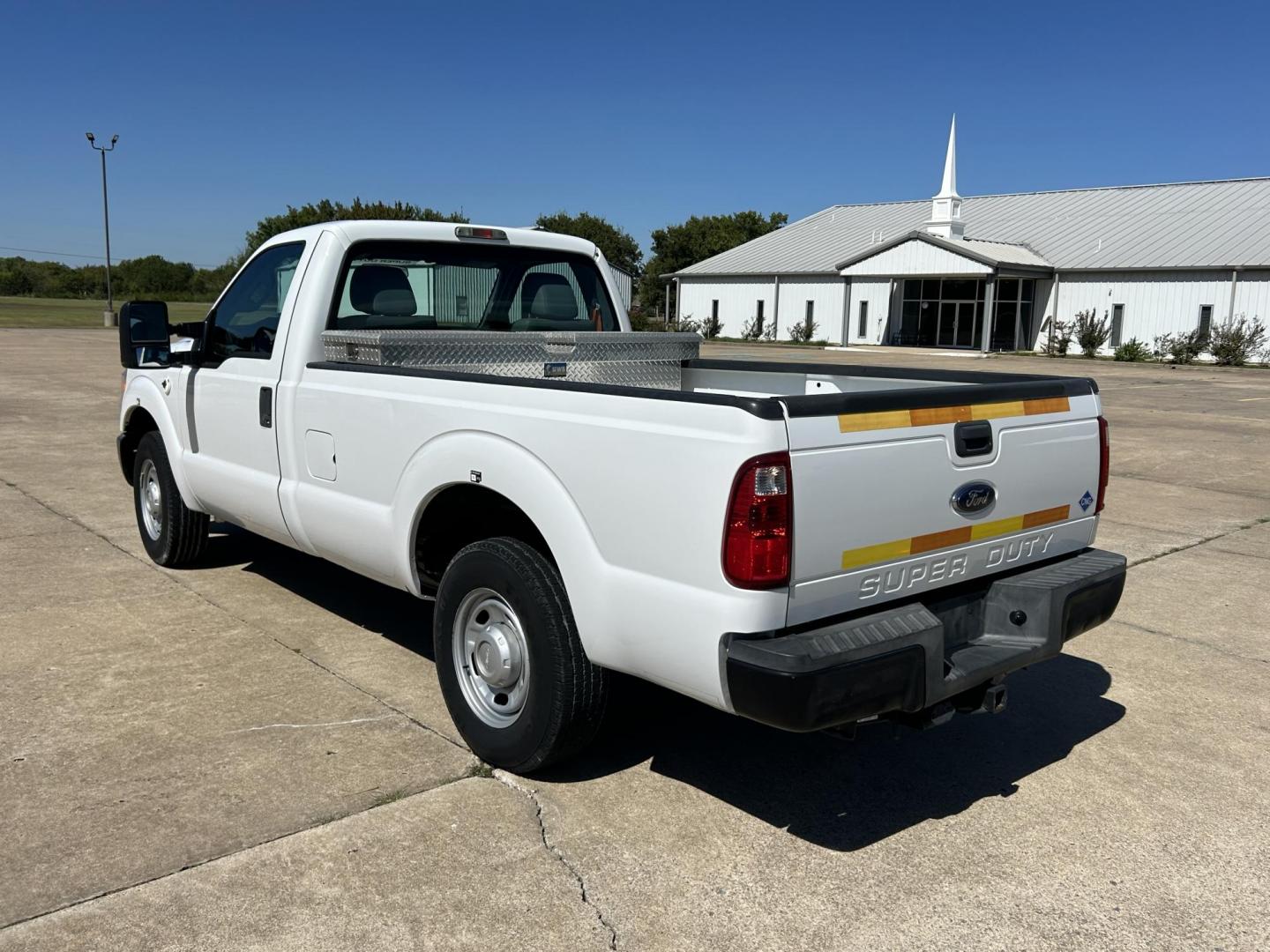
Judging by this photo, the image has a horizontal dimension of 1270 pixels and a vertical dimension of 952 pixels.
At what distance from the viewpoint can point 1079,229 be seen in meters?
44.7

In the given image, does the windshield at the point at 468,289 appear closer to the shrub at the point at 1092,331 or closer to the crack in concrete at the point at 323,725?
the crack in concrete at the point at 323,725

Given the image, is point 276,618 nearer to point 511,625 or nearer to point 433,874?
point 511,625

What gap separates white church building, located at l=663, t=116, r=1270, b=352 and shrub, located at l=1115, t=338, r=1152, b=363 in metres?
0.50

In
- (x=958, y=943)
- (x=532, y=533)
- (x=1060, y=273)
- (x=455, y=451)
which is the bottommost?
(x=958, y=943)

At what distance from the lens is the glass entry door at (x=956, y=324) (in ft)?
143

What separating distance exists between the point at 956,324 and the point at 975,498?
42.6m

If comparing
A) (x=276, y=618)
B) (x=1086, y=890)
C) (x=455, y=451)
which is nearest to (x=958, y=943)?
(x=1086, y=890)

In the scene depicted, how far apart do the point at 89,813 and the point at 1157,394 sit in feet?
79.5

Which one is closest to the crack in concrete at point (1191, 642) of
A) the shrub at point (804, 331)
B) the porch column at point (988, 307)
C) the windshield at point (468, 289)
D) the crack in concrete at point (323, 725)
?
the windshield at point (468, 289)

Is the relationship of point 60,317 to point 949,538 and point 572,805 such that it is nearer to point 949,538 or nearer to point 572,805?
point 572,805

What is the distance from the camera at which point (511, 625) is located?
387cm

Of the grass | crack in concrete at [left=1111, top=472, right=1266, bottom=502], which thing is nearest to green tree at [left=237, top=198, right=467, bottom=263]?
the grass

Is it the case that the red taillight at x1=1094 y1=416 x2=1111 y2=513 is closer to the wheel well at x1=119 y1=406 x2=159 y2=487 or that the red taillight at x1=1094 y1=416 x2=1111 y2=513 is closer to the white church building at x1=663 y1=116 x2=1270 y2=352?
the wheel well at x1=119 y1=406 x2=159 y2=487

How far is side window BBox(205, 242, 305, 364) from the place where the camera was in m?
5.39
